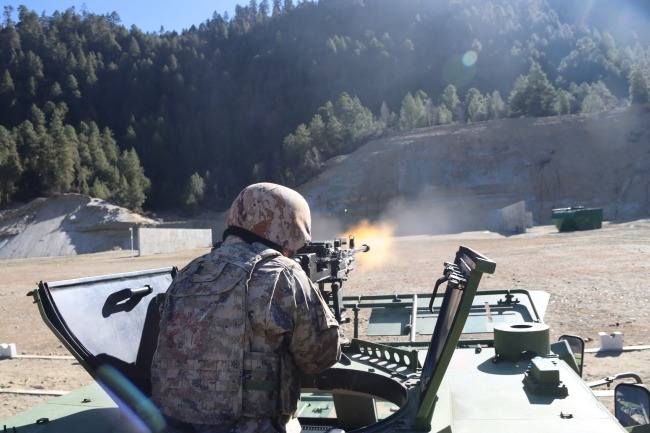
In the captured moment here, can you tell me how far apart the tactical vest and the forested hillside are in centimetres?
6054

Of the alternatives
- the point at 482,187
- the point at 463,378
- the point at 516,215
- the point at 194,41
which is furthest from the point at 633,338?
the point at 194,41

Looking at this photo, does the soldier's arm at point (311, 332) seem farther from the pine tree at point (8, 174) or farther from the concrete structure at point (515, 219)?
the pine tree at point (8, 174)

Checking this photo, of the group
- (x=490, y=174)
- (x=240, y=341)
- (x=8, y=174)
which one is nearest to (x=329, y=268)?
(x=240, y=341)

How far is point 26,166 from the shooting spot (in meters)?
56.3

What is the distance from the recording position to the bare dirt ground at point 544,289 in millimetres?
7973

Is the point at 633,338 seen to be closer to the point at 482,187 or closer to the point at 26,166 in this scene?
the point at 482,187

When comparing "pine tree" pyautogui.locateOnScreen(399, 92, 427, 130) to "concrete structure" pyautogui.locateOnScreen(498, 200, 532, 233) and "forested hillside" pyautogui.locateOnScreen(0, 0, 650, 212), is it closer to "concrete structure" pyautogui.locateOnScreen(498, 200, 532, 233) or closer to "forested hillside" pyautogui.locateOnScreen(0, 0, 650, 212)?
"forested hillside" pyautogui.locateOnScreen(0, 0, 650, 212)

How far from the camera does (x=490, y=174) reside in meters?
47.6

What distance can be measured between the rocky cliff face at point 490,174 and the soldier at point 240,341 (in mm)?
41262

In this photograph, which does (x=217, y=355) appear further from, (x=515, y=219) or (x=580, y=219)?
(x=515, y=219)

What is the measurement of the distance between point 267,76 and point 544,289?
90.8m

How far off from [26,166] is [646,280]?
54758mm

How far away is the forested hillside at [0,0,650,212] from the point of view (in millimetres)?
72750

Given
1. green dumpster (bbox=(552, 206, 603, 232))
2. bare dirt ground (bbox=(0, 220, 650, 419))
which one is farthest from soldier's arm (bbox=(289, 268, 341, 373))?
green dumpster (bbox=(552, 206, 603, 232))
